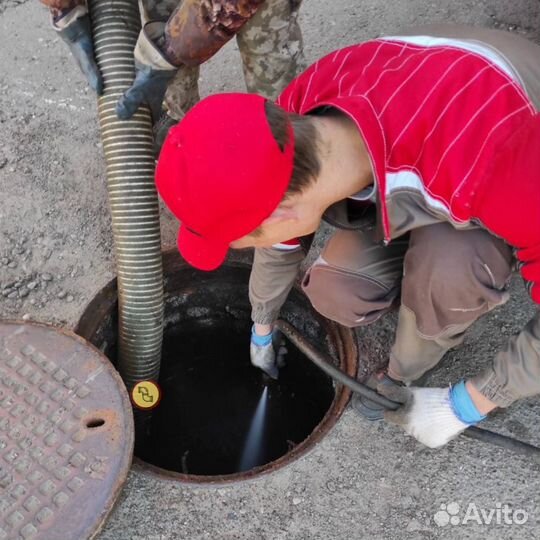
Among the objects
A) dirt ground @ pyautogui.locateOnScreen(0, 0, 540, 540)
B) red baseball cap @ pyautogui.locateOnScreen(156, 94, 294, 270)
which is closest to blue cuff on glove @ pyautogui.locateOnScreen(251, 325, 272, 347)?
dirt ground @ pyautogui.locateOnScreen(0, 0, 540, 540)

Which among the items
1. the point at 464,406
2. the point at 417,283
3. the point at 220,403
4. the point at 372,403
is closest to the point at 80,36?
the point at 417,283

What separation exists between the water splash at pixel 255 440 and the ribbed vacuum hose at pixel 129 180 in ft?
2.31

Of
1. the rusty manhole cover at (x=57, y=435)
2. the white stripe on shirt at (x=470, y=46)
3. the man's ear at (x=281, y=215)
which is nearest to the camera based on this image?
the man's ear at (x=281, y=215)

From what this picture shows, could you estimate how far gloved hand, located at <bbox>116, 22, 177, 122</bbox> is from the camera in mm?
1556

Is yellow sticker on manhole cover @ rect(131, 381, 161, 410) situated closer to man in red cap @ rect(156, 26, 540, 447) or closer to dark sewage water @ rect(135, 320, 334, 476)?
dark sewage water @ rect(135, 320, 334, 476)

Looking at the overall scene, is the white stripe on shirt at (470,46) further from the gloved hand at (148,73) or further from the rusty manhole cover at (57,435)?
the rusty manhole cover at (57,435)

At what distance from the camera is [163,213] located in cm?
206

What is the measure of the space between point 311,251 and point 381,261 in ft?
1.51

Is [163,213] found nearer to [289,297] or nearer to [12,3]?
[289,297]

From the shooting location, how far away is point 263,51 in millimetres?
1916

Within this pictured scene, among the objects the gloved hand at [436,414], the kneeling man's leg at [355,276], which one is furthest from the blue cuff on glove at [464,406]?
the kneeling man's leg at [355,276]

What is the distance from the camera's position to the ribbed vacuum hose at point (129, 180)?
165 centimetres

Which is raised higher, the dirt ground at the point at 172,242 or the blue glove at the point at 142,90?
the blue glove at the point at 142,90

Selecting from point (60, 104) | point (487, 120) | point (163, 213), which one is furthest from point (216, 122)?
point (60, 104)
